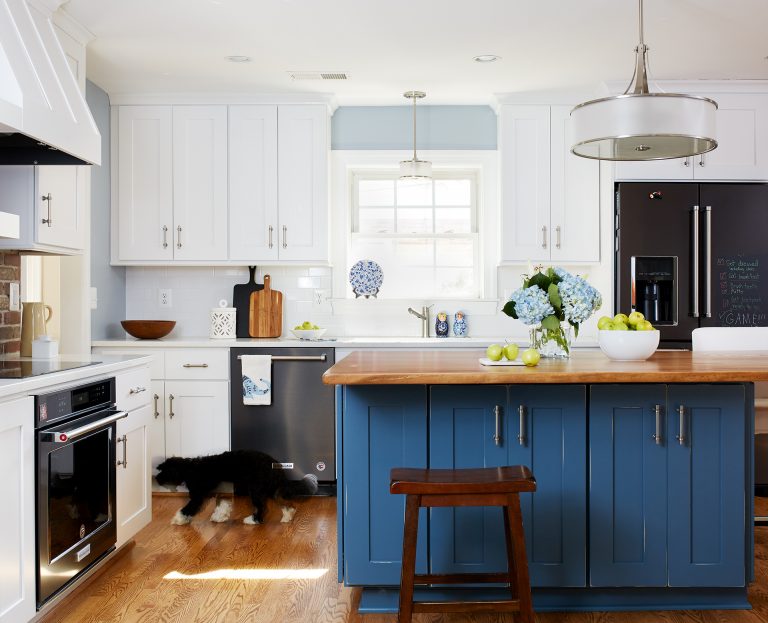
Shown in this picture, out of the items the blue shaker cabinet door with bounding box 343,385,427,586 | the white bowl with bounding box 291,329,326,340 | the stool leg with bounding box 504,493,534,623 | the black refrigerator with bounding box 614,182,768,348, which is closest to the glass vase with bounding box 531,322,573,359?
the blue shaker cabinet door with bounding box 343,385,427,586

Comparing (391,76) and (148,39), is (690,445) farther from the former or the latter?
(148,39)

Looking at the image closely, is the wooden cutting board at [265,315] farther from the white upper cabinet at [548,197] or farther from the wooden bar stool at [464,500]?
the wooden bar stool at [464,500]

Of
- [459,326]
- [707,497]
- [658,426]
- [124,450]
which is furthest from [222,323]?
[707,497]

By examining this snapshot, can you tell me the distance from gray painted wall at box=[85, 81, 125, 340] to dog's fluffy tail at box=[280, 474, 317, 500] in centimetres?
164

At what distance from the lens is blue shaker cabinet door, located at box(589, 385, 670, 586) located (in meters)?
2.65

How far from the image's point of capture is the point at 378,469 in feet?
8.70

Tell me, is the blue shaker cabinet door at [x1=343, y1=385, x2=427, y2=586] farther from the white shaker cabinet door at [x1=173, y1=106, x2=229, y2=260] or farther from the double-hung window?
the double-hung window

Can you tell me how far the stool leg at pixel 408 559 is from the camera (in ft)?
7.25

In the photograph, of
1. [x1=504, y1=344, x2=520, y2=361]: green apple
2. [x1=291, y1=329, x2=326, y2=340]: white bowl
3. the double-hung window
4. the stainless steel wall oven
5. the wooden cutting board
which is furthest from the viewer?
the double-hung window

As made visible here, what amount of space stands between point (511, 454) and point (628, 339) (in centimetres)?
67

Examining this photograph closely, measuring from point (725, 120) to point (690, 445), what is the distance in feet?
9.16

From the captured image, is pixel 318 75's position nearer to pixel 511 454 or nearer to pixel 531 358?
pixel 531 358

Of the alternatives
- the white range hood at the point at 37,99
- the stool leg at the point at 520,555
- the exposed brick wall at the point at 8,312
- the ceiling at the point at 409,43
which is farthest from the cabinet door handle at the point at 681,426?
the exposed brick wall at the point at 8,312

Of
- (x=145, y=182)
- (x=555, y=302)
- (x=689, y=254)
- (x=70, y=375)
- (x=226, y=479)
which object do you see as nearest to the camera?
(x=70, y=375)
